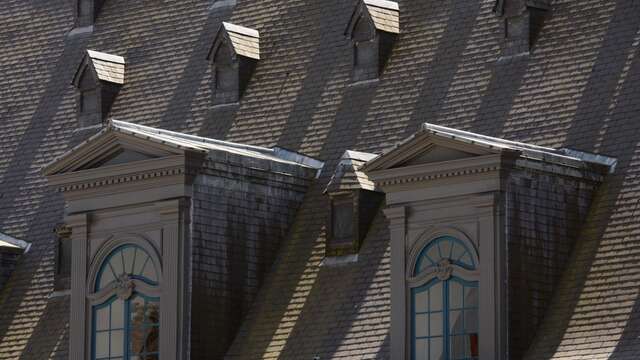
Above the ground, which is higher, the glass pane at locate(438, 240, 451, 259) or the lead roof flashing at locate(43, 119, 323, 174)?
the lead roof flashing at locate(43, 119, 323, 174)

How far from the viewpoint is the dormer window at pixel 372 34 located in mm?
62719

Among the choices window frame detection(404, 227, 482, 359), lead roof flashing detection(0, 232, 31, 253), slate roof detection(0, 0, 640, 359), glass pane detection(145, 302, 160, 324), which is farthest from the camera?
lead roof flashing detection(0, 232, 31, 253)

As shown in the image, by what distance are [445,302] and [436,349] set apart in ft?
3.44

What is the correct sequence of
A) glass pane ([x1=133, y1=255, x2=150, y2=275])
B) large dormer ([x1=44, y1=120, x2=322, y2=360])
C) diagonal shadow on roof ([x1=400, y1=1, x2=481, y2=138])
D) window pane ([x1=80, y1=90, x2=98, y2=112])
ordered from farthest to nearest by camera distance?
window pane ([x1=80, y1=90, x2=98, y2=112]) → diagonal shadow on roof ([x1=400, y1=1, x2=481, y2=138]) → glass pane ([x1=133, y1=255, x2=150, y2=275]) → large dormer ([x1=44, y1=120, x2=322, y2=360])

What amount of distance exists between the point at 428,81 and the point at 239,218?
228 inches

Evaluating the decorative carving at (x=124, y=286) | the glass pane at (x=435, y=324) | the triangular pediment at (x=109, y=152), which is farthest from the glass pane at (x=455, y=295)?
the decorative carving at (x=124, y=286)

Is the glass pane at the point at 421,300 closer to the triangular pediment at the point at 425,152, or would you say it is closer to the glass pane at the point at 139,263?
the triangular pediment at the point at 425,152

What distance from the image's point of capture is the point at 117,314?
6003cm

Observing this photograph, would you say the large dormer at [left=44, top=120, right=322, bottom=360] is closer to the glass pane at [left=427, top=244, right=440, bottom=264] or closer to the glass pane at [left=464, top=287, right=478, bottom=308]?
the glass pane at [left=427, top=244, right=440, bottom=264]

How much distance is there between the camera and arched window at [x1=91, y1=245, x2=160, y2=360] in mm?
59312

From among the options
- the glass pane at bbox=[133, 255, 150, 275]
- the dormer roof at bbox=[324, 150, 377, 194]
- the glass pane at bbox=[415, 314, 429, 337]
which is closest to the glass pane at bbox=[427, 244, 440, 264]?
the glass pane at bbox=[415, 314, 429, 337]

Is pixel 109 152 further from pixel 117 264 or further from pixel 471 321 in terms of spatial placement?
pixel 471 321

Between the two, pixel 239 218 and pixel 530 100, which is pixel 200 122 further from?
pixel 530 100

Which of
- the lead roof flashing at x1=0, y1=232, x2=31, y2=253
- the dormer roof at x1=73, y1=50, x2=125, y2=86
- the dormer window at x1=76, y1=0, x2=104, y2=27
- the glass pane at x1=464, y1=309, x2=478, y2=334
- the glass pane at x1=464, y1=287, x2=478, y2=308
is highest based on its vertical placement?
the dormer window at x1=76, y1=0, x2=104, y2=27
